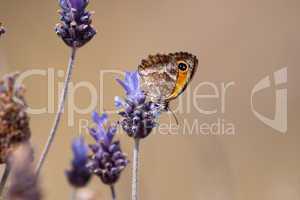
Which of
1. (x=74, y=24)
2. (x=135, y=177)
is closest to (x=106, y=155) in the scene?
(x=135, y=177)

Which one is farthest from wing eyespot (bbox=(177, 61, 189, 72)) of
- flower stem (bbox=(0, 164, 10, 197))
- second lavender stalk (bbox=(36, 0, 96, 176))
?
flower stem (bbox=(0, 164, 10, 197))

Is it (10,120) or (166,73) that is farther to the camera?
(166,73)

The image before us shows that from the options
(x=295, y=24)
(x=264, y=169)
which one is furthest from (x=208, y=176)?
(x=295, y=24)

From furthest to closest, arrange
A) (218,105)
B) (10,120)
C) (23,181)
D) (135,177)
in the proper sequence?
(218,105) < (135,177) < (10,120) < (23,181)

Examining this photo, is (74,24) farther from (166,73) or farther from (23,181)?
(23,181)

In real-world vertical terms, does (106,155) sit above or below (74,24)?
below

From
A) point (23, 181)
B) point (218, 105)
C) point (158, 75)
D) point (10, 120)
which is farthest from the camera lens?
point (218, 105)

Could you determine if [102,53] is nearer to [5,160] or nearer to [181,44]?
[181,44]

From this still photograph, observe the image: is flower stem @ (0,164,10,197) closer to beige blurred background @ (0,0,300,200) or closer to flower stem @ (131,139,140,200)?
flower stem @ (131,139,140,200)
